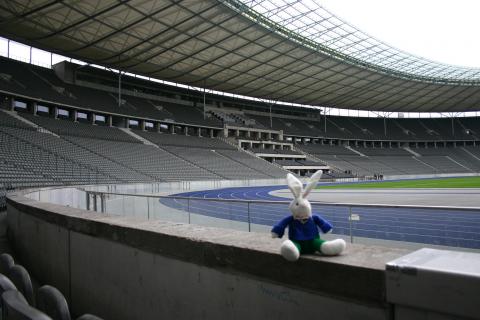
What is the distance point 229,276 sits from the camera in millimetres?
3008

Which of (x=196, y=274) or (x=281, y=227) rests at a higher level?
(x=281, y=227)

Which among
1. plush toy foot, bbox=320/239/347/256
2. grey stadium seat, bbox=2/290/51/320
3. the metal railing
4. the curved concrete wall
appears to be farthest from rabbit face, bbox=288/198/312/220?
the metal railing

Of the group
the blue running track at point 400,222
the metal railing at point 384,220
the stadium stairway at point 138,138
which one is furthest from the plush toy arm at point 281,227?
the stadium stairway at point 138,138

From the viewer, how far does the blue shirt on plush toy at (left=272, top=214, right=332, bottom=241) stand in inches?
113

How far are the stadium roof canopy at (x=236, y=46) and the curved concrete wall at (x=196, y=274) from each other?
103 ft

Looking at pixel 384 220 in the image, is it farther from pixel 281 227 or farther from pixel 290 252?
pixel 290 252

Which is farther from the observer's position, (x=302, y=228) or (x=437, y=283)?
(x=302, y=228)

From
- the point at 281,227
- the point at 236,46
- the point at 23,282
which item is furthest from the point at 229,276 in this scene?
the point at 236,46

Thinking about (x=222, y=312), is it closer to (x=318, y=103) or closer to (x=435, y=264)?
(x=435, y=264)

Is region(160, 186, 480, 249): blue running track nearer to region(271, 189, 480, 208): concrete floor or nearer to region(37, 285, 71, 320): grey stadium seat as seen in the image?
region(37, 285, 71, 320): grey stadium seat

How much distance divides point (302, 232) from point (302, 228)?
8 cm

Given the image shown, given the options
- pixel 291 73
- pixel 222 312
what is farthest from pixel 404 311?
pixel 291 73

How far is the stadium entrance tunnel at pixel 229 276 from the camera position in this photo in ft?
6.55

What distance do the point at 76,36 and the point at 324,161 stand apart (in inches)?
1836
